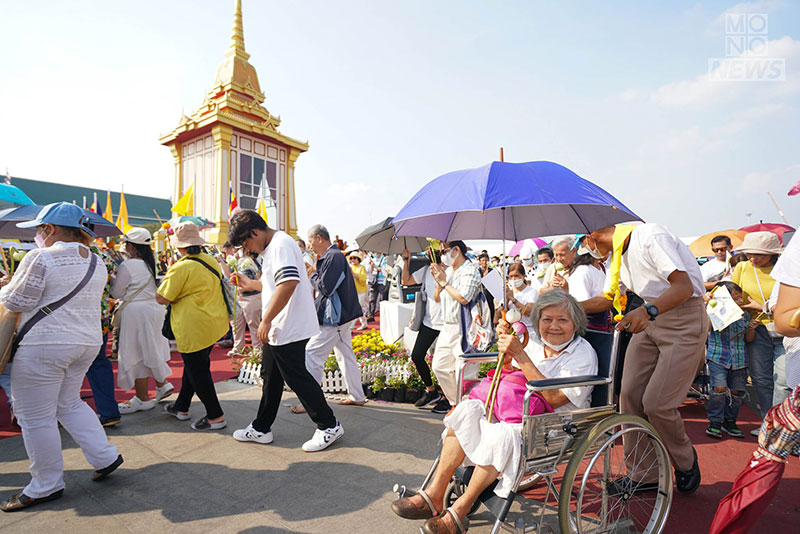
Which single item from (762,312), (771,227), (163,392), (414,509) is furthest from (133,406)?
(771,227)

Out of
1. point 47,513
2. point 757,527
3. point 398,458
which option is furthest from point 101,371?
point 757,527

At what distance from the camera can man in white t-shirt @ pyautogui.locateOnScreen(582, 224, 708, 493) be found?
2561mm

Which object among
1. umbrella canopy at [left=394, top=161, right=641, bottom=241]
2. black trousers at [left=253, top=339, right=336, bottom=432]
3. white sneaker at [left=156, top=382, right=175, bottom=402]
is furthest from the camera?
white sneaker at [left=156, top=382, right=175, bottom=402]

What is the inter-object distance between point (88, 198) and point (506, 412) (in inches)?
2041

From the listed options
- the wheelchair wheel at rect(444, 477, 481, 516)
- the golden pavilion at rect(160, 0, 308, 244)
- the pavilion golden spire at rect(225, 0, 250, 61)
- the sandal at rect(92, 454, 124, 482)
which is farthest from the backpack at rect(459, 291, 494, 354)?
the pavilion golden spire at rect(225, 0, 250, 61)

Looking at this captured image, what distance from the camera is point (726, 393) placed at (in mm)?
4027

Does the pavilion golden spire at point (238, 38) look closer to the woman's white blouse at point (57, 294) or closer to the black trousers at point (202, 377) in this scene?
the black trousers at point (202, 377)

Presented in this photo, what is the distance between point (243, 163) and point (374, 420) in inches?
666

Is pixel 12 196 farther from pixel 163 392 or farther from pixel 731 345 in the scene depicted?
pixel 731 345

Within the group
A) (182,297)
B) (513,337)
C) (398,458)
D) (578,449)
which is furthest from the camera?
(182,297)

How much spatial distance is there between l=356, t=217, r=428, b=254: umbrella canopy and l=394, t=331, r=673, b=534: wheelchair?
3319 mm

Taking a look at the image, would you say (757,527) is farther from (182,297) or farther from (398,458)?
(182,297)

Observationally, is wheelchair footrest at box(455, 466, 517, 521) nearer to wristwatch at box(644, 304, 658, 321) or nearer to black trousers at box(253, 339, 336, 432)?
wristwatch at box(644, 304, 658, 321)

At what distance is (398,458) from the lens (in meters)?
3.37
